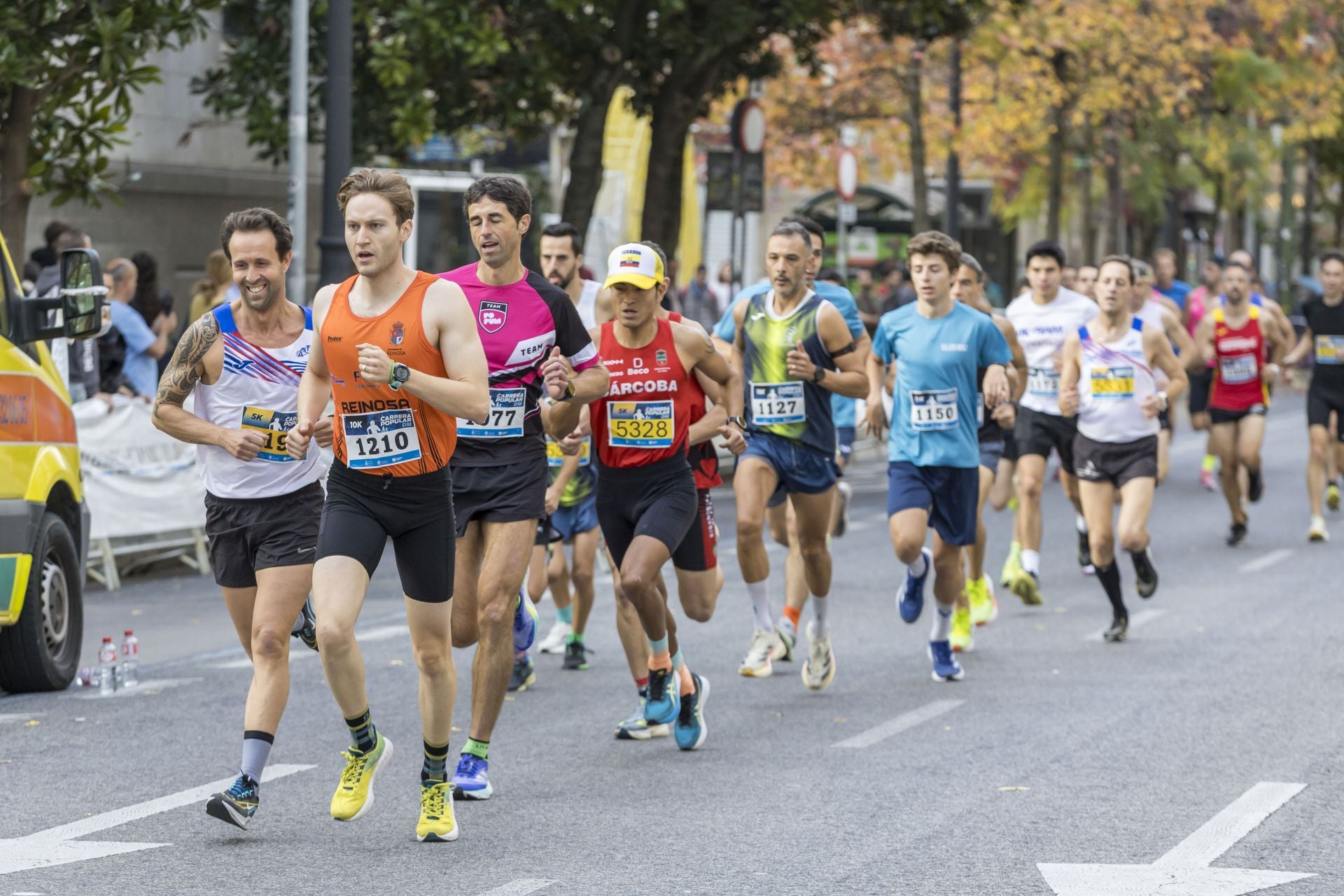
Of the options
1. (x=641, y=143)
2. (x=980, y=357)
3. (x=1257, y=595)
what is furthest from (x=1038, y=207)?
(x=980, y=357)

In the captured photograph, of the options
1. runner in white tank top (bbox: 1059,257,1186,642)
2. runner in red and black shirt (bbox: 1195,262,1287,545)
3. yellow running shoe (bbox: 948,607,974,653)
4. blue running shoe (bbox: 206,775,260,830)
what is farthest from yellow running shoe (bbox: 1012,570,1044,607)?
blue running shoe (bbox: 206,775,260,830)

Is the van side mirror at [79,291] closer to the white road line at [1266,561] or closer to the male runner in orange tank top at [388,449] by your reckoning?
the male runner in orange tank top at [388,449]

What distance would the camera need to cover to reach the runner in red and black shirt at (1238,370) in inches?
672

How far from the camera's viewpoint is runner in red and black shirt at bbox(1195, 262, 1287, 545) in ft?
56.0

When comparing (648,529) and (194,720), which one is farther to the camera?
(194,720)

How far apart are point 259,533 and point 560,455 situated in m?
3.01

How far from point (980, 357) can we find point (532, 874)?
4.81 meters

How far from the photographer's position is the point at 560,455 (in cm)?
1009

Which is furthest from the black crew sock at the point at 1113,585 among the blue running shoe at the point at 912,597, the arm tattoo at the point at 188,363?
the arm tattoo at the point at 188,363

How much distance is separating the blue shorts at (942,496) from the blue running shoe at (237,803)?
4.30 meters

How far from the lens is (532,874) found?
20.9ft

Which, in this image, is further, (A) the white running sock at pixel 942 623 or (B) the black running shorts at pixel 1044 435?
(B) the black running shorts at pixel 1044 435

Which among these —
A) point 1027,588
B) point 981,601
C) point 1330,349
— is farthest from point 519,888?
point 1330,349

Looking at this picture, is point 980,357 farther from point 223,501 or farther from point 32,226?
point 32,226
